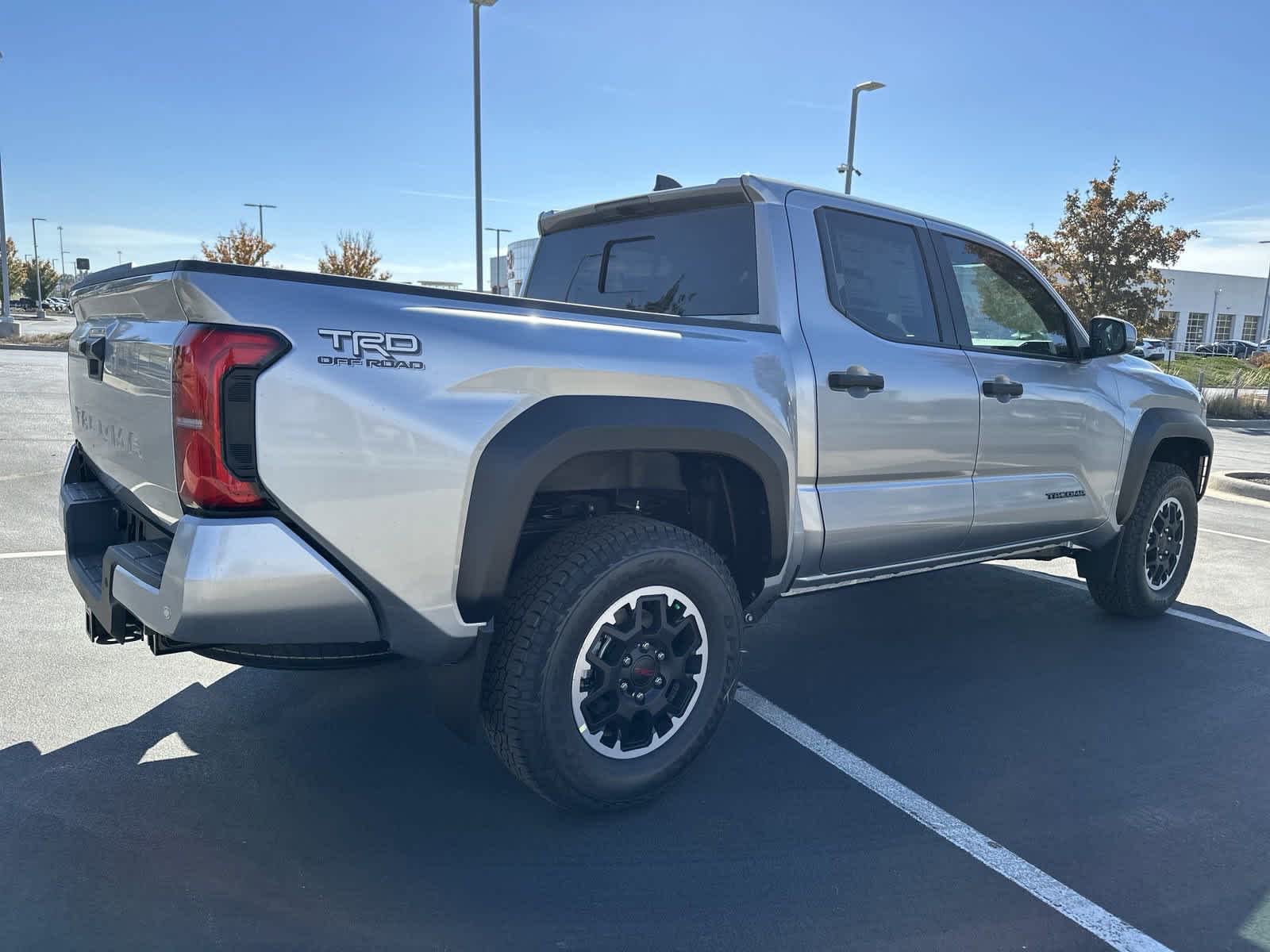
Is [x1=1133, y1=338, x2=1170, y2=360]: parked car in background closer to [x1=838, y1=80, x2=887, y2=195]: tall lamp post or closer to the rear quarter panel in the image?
[x1=838, y1=80, x2=887, y2=195]: tall lamp post

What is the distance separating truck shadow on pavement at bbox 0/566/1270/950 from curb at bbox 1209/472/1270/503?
6894 millimetres

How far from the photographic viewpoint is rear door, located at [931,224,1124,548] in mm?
4035

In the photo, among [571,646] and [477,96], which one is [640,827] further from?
[477,96]

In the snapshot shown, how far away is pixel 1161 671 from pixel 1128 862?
197cm

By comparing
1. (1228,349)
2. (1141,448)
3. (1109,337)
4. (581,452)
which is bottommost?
(1141,448)

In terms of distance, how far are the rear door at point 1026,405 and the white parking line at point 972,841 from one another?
1.22 m

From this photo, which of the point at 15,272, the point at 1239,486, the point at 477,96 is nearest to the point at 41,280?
the point at 15,272

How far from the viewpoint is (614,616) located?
2840mm

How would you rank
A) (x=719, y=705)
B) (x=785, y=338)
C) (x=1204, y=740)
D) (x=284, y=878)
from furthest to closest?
(x=1204, y=740) → (x=785, y=338) → (x=719, y=705) → (x=284, y=878)

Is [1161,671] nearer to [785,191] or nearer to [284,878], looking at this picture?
[785,191]

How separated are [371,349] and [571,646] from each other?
1.00m

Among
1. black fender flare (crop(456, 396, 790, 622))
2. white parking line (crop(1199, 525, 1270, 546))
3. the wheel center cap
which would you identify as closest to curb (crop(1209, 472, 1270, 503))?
white parking line (crop(1199, 525, 1270, 546))

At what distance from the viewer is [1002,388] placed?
4004 millimetres

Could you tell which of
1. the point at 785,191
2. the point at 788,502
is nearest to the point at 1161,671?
the point at 788,502
